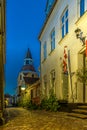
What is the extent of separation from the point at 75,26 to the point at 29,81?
5516 centimetres

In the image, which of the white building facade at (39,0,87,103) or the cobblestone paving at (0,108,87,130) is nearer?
the cobblestone paving at (0,108,87,130)

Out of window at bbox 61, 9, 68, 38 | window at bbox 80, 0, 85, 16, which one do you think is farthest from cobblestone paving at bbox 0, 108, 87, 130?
window at bbox 61, 9, 68, 38

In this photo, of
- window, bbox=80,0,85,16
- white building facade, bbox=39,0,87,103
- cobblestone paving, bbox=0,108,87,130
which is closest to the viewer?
cobblestone paving, bbox=0,108,87,130

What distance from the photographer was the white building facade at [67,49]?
48.3 feet

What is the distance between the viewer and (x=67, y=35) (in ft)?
55.9

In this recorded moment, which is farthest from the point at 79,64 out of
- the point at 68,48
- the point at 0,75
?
the point at 0,75

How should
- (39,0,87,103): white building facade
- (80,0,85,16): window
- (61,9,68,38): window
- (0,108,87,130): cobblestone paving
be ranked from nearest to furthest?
(0,108,87,130): cobblestone paving
(80,0,85,16): window
(39,0,87,103): white building facade
(61,9,68,38): window

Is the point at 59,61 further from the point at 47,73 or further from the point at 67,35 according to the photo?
the point at 47,73

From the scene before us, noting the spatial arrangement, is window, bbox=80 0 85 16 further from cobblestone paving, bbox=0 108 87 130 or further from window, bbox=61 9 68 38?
cobblestone paving, bbox=0 108 87 130

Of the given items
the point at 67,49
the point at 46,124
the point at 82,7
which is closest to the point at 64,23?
the point at 67,49

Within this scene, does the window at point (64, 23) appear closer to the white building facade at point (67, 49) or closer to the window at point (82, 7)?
the white building facade at point (67, 49)

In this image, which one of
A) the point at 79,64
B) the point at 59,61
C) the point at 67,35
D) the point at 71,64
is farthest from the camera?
the point at 59,61

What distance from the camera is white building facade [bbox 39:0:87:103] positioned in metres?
14.7

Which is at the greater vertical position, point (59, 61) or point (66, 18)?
point (66, 18)
